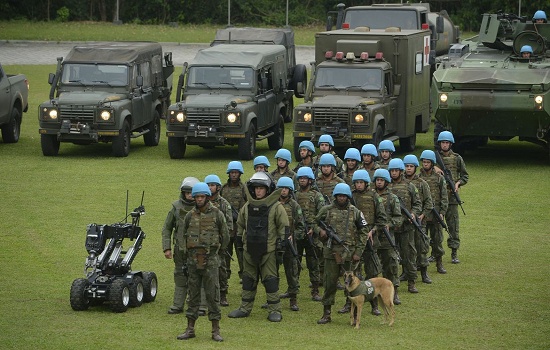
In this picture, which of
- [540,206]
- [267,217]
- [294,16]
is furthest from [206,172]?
[294,16]

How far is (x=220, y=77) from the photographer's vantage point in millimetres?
26859

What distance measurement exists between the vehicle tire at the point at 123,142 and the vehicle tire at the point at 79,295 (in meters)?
12.0

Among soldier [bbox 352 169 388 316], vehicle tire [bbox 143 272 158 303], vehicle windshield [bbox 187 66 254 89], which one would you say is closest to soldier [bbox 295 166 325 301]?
soldier [bbox 352 169 388 316]

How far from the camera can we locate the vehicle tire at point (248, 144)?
85.4 feet

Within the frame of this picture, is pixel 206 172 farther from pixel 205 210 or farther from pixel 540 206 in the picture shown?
pixel 205 210

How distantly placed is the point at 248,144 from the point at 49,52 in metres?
Result: 25.6

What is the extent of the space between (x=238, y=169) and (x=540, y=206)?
8192 mm

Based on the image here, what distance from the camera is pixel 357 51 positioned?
2617 centimetres

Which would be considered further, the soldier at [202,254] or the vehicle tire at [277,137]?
the vehicle tire at [277,137]

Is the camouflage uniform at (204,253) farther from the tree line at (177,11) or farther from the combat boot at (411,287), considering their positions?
the tree line at (177,11)

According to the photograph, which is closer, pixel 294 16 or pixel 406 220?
pixel 406 220

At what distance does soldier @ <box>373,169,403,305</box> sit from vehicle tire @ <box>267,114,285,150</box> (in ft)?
41.4

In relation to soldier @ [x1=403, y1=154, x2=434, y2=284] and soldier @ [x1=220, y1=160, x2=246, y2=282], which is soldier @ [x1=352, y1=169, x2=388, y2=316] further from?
soldier @ [x1=220, y1=160, x2=246, y2=282]

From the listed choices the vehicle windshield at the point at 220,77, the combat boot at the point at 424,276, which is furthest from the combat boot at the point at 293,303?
the vehicle windshield at the point at 220,77
